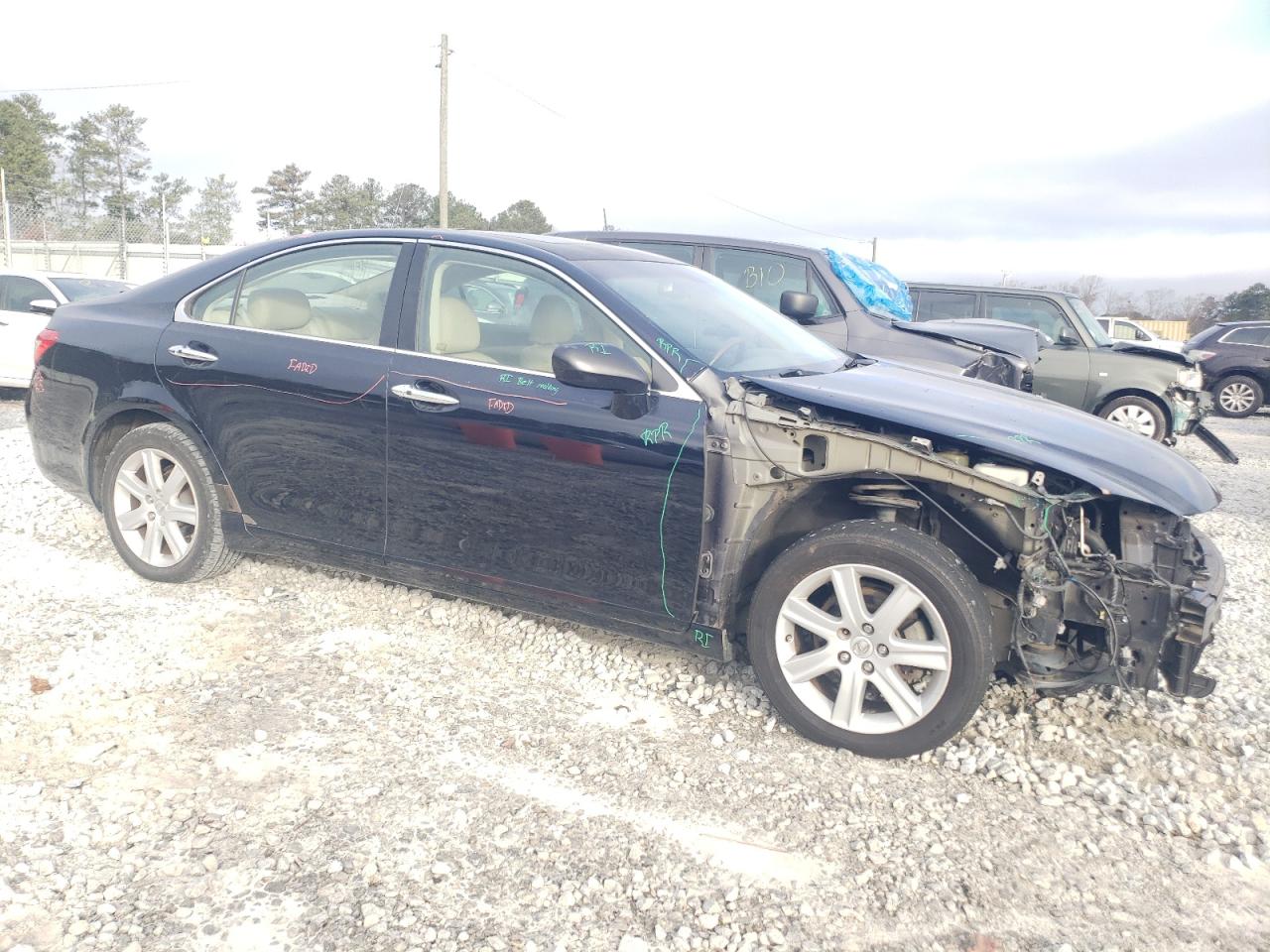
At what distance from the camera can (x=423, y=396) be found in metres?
3.77

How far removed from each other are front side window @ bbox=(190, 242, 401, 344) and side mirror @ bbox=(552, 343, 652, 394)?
0.98 meters

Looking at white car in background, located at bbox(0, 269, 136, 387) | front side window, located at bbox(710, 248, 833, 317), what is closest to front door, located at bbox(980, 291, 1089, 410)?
front side window, located at bbox(710, 248, 833, 317)

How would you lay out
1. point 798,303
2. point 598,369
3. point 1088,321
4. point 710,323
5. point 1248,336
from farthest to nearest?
point 1248,336, point 1088,321, point 798,303, point 710,323, point 598,369

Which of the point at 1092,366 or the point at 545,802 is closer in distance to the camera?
the point at 545,802

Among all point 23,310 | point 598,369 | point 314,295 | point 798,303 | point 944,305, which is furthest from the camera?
point 944,305

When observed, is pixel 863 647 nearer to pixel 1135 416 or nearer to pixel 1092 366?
pixel 1092 366

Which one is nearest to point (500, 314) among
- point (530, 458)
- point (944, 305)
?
point (530, 458)

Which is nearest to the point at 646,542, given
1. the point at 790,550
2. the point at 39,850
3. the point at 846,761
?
the point at 790,550

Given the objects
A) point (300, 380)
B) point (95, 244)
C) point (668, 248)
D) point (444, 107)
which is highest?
point (444, 107)

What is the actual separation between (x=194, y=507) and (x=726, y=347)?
2.48 meters

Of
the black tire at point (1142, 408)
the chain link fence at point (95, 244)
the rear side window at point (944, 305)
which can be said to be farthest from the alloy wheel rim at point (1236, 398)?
the chain link fence at point (95, 244)

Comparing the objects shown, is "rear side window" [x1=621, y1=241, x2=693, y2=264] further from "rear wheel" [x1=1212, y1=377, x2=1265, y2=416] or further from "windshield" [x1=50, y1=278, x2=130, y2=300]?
"rear wheel" [x1=1212, y1=377, x2=1265, y2=416]

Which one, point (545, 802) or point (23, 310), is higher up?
point (23, 310)

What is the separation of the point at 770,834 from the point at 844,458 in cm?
124
